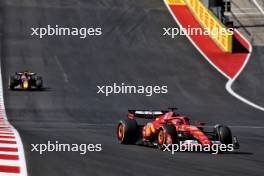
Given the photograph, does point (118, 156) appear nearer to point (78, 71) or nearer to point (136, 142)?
point (136, 142)

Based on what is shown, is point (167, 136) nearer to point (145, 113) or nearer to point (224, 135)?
point (224, 135)

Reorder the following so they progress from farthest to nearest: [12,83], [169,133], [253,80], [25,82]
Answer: [253,80] → [25,82] → [12,83] → [169,133]

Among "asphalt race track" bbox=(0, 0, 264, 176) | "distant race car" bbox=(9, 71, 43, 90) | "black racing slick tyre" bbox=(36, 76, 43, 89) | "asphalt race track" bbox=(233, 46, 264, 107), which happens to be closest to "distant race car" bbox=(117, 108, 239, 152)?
"asphalt race track" bbox=(0, 0, 264, 176)

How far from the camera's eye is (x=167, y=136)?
14.8 meters

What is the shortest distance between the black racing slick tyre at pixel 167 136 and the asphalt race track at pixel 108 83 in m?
0.42

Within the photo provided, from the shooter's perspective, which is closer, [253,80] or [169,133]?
[169,133]

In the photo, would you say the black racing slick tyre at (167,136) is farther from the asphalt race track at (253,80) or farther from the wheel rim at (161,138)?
the asphalt race track at (253,80)

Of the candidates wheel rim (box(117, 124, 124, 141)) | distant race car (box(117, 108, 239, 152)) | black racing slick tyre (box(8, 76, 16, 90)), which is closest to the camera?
distant race car (box(117, 108, 239, 152))

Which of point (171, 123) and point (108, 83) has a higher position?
point (108, 83)

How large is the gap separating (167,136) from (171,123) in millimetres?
1057

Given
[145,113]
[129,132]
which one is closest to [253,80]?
[145,113]

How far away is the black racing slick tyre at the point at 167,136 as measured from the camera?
14.7 metres

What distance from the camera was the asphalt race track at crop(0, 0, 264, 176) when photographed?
12.6 metres

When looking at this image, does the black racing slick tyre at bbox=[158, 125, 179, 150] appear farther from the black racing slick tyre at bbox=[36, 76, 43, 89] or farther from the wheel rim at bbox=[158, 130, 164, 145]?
the black racing slick tyre at bbox=[36, 76, 43, 89]
